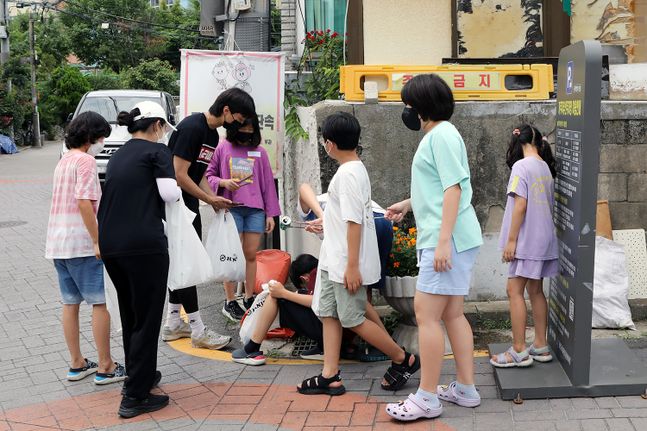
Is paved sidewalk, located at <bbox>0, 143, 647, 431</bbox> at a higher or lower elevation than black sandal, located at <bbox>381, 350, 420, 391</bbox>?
lower

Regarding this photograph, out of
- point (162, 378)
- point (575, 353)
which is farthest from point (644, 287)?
point (162, 378)

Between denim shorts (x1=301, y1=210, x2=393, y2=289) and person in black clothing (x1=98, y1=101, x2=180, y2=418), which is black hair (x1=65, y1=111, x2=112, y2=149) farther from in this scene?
denim shorts (x1=301, y1=210, x2=393, y2=289)

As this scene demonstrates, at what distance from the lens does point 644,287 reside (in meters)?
6.34

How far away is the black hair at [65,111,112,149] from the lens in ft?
17.1

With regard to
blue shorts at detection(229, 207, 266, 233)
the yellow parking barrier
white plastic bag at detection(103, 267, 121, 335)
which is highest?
the yellow parking barrier

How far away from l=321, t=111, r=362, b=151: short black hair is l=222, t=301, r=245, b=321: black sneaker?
7.59 feet

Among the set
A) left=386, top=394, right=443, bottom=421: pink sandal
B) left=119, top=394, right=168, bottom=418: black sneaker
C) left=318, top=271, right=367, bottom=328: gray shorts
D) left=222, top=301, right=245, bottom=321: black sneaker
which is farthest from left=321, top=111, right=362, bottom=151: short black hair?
left=222, top=301, right=245, bottom=321: black sneaker

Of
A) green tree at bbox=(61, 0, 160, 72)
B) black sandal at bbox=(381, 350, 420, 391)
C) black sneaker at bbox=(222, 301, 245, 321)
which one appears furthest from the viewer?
green tree at bbox=(61, 0, 160, 72)

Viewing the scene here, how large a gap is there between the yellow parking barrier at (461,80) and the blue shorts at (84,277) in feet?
8.08

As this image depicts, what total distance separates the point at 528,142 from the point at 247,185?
7.82 feet

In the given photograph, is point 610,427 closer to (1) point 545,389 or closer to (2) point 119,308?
(1) point 545,389

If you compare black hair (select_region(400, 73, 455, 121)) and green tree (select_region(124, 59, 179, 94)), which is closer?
black hair (select_region(400, 73, 455, 121))

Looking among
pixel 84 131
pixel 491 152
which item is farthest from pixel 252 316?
pixel 491 152

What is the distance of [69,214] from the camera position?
5.21 meters
